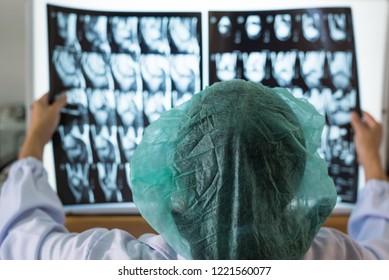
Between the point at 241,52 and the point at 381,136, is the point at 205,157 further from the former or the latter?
the point at 381,136

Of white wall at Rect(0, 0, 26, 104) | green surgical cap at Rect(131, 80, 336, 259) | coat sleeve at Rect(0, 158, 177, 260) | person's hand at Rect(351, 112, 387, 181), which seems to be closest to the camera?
green surgical cap at Rect(131, 80, 336, 259)

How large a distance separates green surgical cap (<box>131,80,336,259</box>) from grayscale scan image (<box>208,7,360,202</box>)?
460mm

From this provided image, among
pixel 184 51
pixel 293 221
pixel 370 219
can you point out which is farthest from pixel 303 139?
pixel 184 51

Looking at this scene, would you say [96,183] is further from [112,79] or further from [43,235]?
[43,235]

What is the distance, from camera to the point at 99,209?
1285mm

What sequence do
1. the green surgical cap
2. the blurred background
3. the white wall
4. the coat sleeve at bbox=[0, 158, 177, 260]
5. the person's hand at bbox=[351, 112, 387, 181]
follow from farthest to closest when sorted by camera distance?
the blurred background, the white wall, the person's hand at bbox=[351, 112, 387, 181], the coat sleeve at bbox=[0, 158, 177, 260], the green surgical cap

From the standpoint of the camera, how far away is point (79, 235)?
0.84m

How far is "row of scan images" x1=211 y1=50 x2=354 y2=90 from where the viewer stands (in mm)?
1220

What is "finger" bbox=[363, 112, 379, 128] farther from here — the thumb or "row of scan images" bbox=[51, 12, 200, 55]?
the thumb

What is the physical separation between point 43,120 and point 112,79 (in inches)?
8.1

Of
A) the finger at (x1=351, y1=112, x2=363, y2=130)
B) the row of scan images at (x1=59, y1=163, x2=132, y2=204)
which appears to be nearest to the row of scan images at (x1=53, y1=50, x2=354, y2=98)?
the finger at (x1=351, y1=112, x2=363, y2=130)

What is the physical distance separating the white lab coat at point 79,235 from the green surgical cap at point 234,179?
0.12m

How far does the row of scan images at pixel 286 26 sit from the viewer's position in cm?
120

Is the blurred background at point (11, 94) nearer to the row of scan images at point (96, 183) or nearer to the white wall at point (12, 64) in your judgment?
the white wall at point (12, 64)
